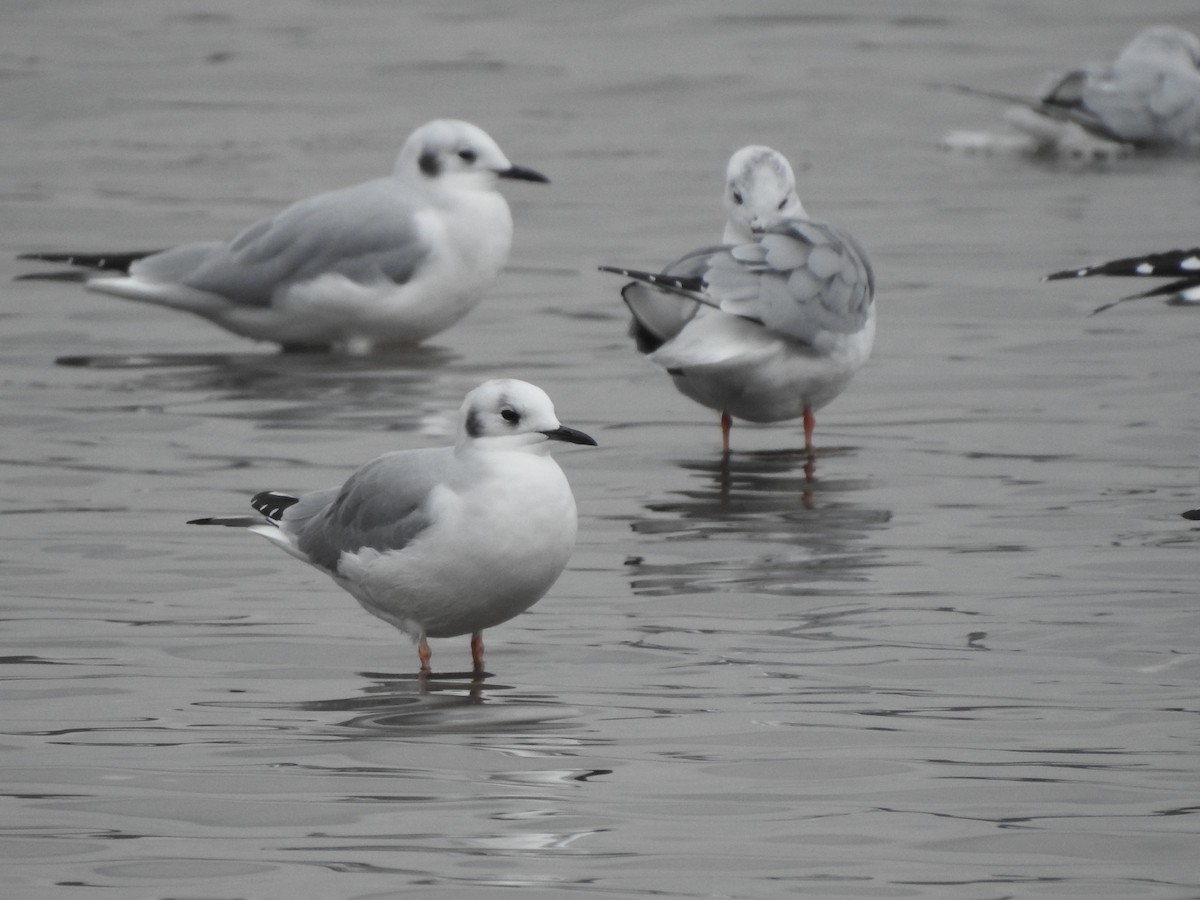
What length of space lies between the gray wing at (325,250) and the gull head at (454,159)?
16 cm

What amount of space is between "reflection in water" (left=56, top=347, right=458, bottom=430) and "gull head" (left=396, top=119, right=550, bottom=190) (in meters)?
0.81

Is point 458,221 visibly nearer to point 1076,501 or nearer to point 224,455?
point 224,455

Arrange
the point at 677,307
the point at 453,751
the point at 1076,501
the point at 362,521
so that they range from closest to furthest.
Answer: the point at 453,751 < the point at 362,521 < the point at 1076,501 < the point at 677,307

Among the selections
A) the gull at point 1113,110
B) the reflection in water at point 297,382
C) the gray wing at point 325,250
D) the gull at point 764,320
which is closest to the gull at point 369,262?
the gray wing at point 325,250

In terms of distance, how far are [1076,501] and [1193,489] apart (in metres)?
0.45


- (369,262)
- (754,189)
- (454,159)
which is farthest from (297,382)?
(754,189)

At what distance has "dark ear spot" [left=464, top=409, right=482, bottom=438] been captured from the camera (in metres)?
6.18

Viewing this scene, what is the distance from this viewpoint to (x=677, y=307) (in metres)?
8.55

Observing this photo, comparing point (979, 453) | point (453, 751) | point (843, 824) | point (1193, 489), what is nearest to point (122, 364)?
→ point (979, 453)

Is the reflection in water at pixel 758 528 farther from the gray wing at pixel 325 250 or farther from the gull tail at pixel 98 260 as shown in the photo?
the gull tail at pixel 98 260

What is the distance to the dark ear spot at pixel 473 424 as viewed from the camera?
6.18 meters

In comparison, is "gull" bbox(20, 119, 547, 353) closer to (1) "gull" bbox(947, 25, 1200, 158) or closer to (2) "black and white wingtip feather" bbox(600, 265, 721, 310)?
(2) "black and white wingtip feather" bbox(600, 265, 721, 310)

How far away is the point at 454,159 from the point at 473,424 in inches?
206

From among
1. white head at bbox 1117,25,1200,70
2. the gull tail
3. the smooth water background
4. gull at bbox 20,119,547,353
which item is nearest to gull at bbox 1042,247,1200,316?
the smooth water background
